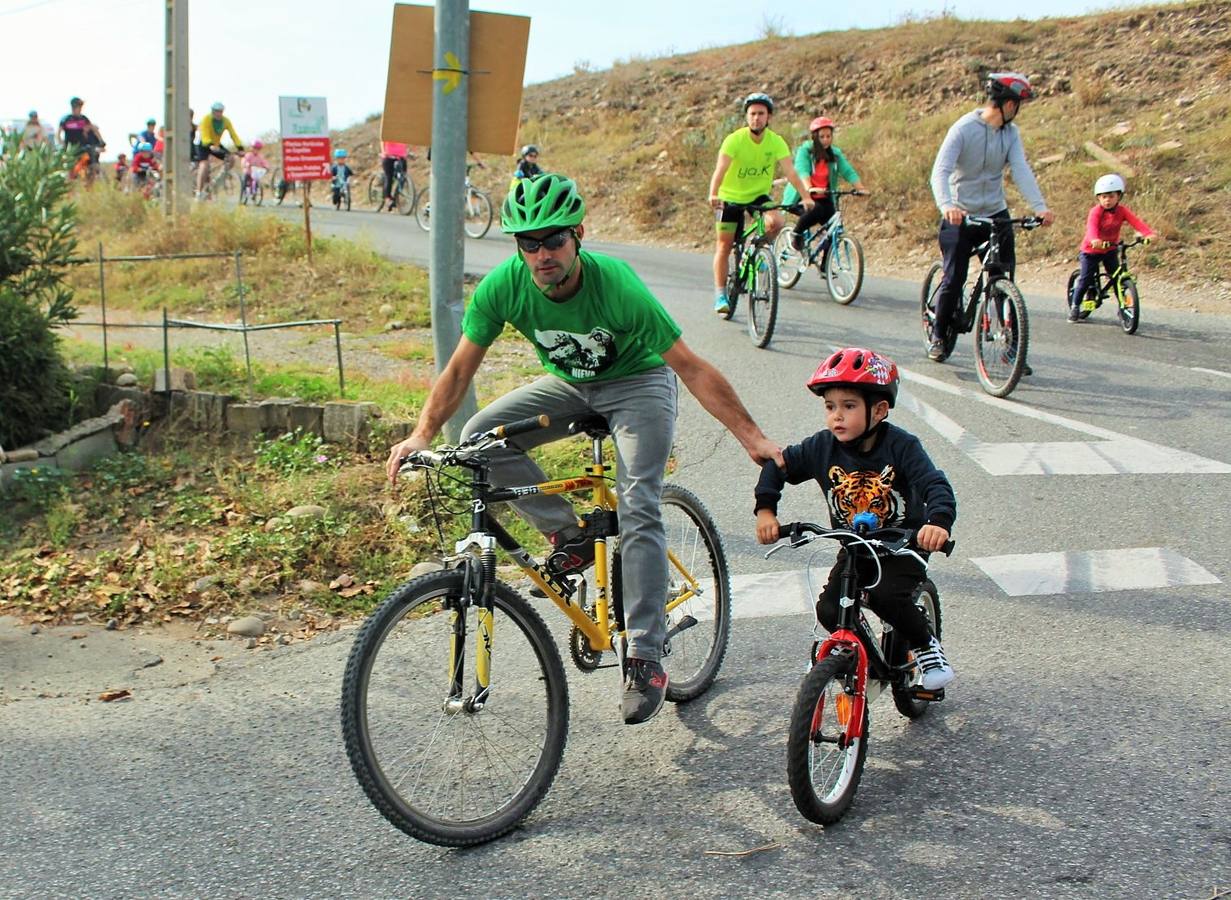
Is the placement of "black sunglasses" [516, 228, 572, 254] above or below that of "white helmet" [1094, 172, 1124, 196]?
below

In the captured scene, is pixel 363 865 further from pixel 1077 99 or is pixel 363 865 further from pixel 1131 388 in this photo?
pixel 1077 99

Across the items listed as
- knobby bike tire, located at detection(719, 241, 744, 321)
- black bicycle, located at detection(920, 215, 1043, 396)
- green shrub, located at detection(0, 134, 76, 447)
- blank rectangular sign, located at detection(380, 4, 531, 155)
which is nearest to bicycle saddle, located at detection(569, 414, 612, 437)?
blank rectangular sign, located at detection(380, 4, 531, 155)

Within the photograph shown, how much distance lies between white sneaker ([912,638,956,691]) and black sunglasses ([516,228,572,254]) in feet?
6.00

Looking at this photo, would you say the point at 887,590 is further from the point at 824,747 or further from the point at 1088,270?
the point at 1088,270

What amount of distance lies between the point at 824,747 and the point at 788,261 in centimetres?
1122

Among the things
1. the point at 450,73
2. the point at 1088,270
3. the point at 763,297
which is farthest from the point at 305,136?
the point at 450,73

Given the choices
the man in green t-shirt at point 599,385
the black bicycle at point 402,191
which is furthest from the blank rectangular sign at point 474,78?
the black bicycle at point 402,191

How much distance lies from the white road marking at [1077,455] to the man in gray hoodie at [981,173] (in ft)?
4.97

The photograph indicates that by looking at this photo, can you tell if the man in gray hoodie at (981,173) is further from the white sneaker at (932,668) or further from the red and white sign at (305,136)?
the red and white sign at (305,136)

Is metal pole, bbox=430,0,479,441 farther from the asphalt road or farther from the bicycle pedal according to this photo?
Result: the bicycle pedal

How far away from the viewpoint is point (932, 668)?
13.8ft

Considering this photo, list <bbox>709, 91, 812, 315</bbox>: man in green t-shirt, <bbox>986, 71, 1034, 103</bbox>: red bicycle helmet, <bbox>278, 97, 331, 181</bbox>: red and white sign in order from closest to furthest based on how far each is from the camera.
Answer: <bbox>986, 71, 1034, 103</bbox>: red bicycle helmet → <bbox>709, 91, 812, 315</bbox>: man in green t-shirt → <bbox>278, 97, 331, 181</bbox>: red and white sign

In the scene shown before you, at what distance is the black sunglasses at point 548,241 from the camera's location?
407 centimetres

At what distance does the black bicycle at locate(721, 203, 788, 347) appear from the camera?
441 inches
